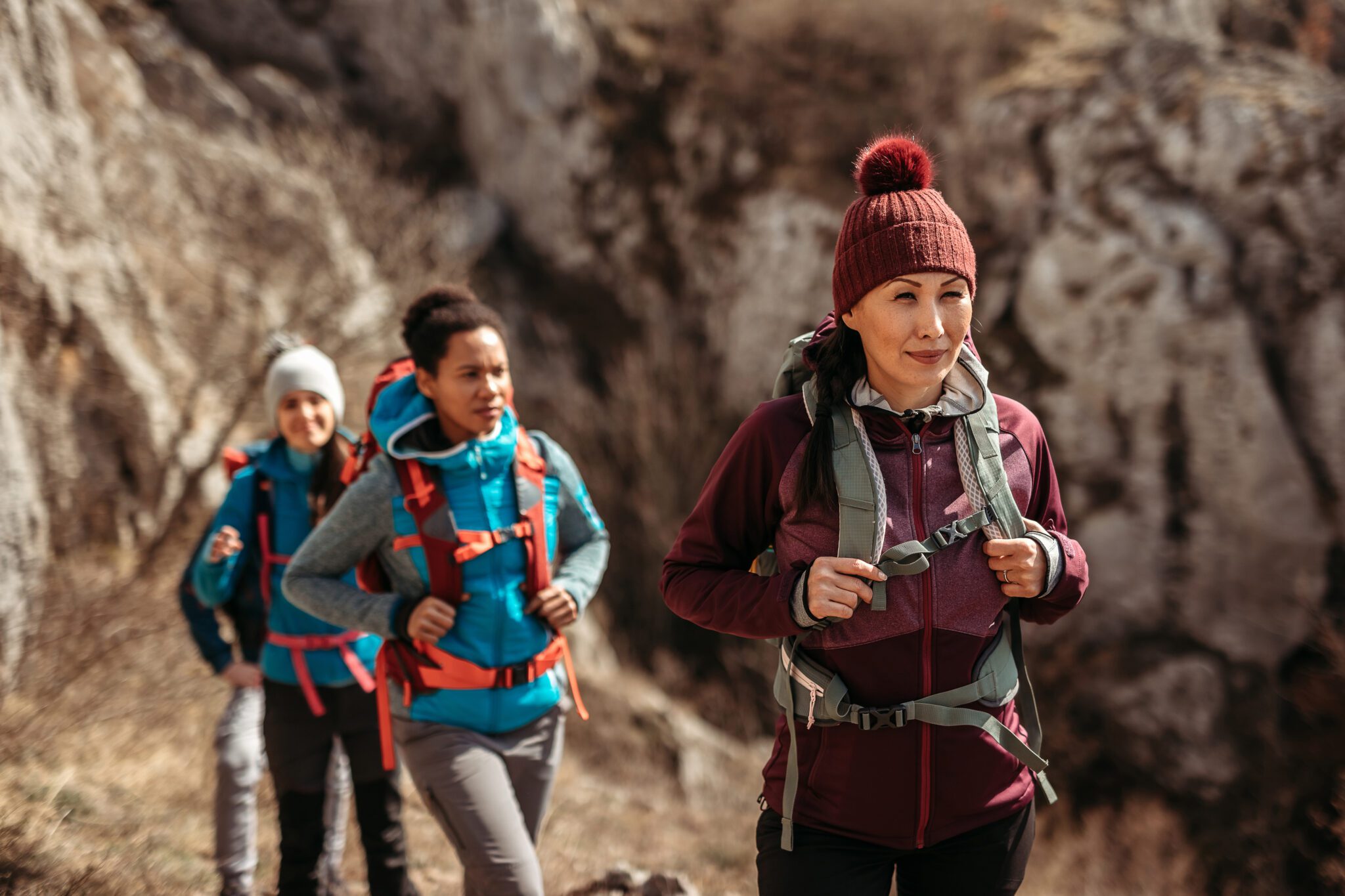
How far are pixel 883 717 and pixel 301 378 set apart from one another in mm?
2530

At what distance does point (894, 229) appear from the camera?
183 cm

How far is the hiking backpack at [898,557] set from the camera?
1761 mm

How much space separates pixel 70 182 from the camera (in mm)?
8336

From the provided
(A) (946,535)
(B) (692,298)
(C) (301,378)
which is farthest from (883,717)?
(B) (692,298)

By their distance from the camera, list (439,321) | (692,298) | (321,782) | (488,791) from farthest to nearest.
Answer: (692,298)
(321,782)
(439,321)
(488,791)

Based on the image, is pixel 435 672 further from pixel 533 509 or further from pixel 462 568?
pixel 533 509

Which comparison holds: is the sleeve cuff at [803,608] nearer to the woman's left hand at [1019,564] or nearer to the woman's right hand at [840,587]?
the woman's right hand at [840,587]

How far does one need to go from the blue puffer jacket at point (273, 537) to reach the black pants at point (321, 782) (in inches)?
6.6

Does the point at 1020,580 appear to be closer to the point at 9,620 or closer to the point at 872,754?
the point at 872,754

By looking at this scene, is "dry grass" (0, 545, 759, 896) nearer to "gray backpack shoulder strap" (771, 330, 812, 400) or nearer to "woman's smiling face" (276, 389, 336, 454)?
"woman's smiling face" (276, 389, 336, 454)

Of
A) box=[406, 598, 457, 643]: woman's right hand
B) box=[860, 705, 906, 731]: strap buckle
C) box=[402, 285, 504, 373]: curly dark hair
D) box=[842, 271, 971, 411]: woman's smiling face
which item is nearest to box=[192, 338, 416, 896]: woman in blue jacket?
box=[406, 598, 457, 643]: woman's right hand

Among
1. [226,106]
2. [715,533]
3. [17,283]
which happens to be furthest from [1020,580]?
[226,106]

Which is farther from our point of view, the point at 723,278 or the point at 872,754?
the point at 723,278

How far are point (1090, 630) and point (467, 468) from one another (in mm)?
10986
